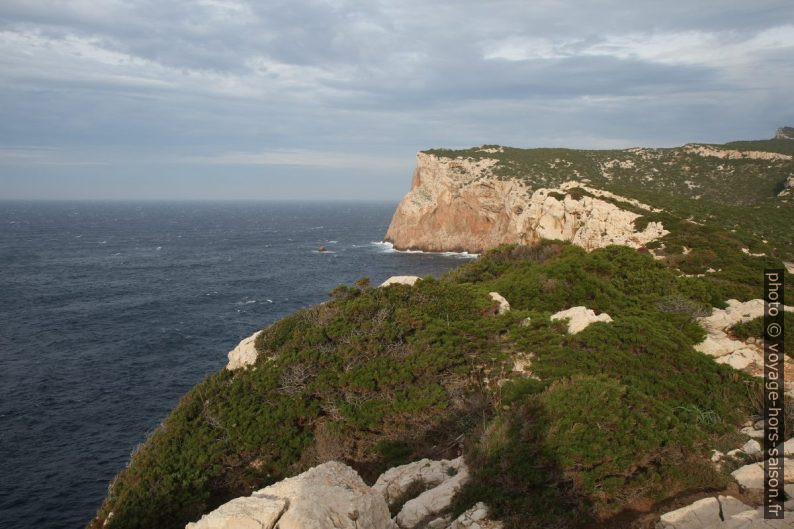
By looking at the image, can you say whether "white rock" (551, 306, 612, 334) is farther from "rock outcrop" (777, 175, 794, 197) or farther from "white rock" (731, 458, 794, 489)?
"rock outcrop" (777, 175, 794, 197)

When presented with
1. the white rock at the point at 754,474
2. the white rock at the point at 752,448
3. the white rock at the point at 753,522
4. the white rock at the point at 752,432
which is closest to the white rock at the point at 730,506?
the white rock at the point at 753,522

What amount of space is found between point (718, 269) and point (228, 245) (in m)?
87.3

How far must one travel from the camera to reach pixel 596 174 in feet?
238

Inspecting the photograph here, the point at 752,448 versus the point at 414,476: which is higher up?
the point at 752,448

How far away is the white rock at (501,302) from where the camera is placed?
20.4m

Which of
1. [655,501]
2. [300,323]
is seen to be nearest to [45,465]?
[300,323]

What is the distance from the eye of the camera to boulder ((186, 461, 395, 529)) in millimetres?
6980

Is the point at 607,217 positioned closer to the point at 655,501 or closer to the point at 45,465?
the point at 655,501

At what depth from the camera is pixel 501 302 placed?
2098 cm

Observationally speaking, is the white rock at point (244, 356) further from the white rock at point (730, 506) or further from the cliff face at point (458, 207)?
the cliff face at point (458, 207)

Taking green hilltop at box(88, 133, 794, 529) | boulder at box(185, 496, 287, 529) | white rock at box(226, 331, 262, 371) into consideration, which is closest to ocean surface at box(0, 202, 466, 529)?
white rock at box(226, 331, 262, 371)

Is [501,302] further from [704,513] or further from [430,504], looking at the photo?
[704,513]

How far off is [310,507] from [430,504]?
3.68 m

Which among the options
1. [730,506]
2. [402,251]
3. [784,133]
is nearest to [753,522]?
[730,506]
